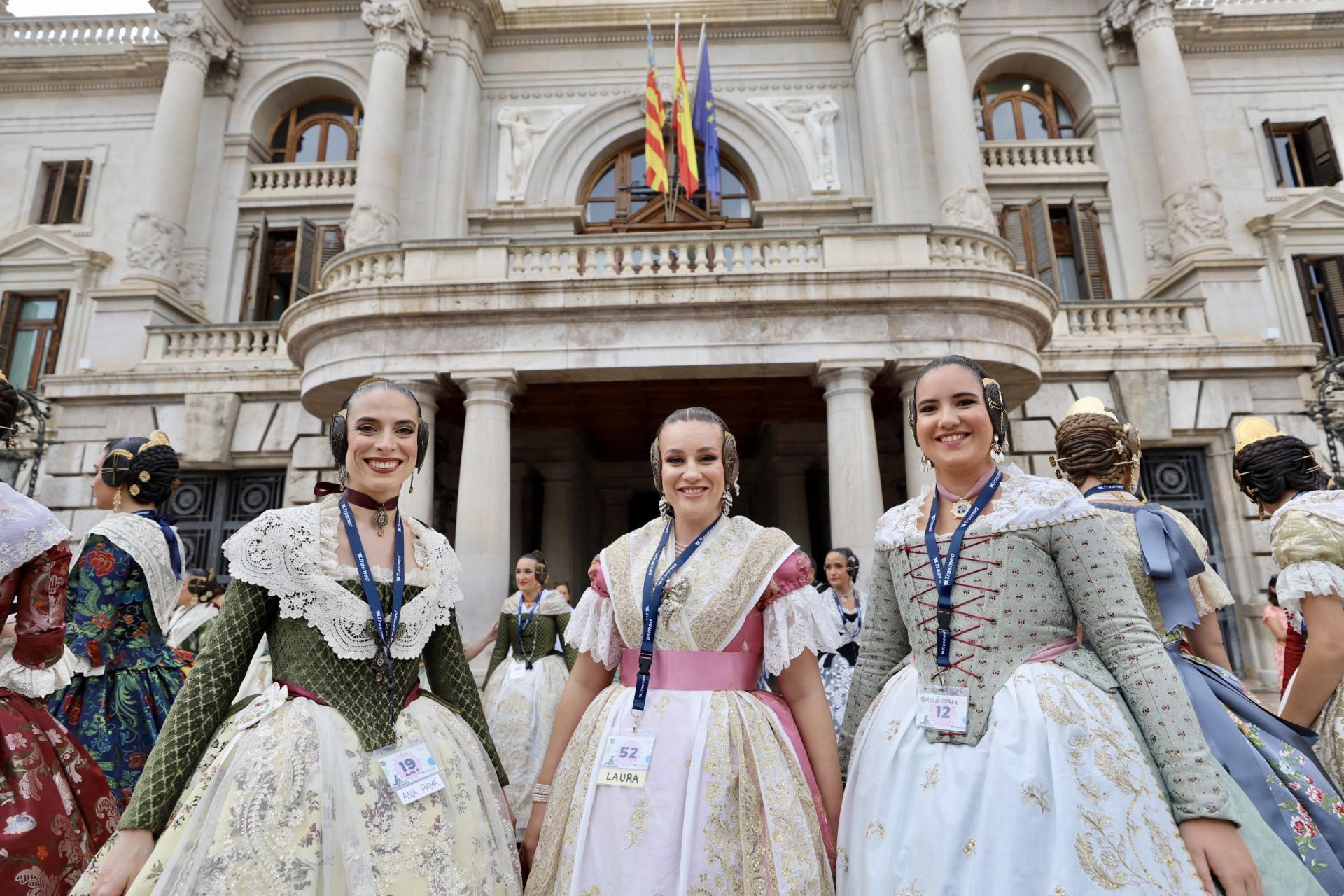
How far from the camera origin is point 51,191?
1761cm

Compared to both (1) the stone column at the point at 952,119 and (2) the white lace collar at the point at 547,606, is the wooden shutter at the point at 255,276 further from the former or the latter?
(1) the stone column at the point at 952,119

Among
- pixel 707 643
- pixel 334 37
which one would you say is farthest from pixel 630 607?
pixel 334 37

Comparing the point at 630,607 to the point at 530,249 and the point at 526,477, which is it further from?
the point at 526,477

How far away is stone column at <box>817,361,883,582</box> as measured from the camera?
9.78 meters

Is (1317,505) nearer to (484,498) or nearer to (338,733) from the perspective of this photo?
(338,733)

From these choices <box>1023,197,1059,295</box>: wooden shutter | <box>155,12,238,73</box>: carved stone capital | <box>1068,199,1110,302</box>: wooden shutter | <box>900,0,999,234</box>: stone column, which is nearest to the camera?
<box>900,0,999,234</box>: stone column

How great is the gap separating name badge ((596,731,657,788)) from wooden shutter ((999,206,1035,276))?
51.6 feet

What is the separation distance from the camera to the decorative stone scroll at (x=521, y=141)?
54.6 ft

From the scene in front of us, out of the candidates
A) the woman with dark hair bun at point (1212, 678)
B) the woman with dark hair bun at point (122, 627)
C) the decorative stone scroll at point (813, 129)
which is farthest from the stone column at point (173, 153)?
the woman with dark hair bun at point (1212, 678)

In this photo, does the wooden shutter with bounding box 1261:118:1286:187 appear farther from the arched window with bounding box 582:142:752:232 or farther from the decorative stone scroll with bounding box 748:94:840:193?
the arched window with bounding box 582:142:752:232

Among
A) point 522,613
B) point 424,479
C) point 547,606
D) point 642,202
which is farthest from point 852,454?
point 642,202

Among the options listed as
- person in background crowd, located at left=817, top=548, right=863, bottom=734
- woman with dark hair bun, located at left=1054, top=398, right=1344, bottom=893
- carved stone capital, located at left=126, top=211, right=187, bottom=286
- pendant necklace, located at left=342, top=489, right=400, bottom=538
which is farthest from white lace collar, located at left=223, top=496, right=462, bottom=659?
carved stone capital, located at left=126, top=211, right=187, bottom=286

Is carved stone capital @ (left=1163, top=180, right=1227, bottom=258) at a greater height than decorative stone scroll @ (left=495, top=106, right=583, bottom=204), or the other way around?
decorative stone scroll @ (left=495, top=106, right=583, bottom=204)

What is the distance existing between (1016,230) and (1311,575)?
1505cm
